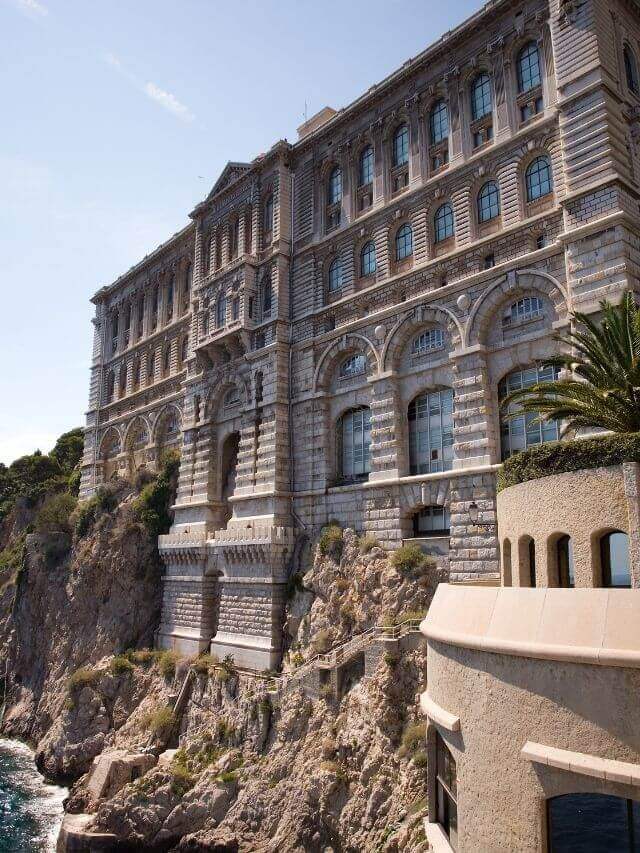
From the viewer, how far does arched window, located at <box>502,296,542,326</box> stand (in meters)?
26.0

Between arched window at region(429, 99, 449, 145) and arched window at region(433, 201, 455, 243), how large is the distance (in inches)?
133

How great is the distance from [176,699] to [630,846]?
27.5 meters

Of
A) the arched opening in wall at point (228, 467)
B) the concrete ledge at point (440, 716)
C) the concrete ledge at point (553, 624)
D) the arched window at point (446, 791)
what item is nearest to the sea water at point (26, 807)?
the arched opening in wall at point (228, 467)

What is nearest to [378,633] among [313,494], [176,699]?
[313,494]

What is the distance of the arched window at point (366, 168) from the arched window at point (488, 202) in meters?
7.09

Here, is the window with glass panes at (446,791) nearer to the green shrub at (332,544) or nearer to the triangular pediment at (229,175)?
the green shrub at (332,544)

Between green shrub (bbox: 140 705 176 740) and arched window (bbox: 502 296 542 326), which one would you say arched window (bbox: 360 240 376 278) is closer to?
arched window (bbox: 502 296 542 326)

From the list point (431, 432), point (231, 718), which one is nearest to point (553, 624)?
point (431, 432)

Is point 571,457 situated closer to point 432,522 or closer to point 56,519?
point 432,522

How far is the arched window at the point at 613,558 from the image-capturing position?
13.6m

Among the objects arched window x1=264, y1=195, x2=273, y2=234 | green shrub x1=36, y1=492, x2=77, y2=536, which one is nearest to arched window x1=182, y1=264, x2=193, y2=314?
arched window x1=264, y1=195, x2=273, y2=234

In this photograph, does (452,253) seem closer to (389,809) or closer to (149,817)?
(389,809)

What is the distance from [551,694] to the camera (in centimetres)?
1091

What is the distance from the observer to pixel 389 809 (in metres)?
20.9
